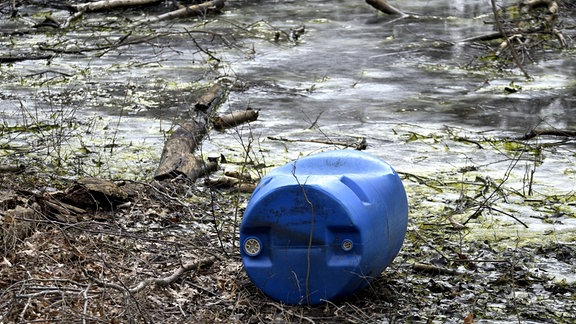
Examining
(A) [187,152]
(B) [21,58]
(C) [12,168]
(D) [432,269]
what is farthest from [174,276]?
(B) [21,58]

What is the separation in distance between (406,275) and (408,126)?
3.79 metres

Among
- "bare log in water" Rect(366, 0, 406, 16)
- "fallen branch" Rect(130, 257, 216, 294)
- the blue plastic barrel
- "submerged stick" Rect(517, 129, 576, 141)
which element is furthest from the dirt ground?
"bare log in water" Rect(366, 0, 406, 16)

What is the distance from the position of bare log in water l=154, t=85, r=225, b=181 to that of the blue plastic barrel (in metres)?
2.15

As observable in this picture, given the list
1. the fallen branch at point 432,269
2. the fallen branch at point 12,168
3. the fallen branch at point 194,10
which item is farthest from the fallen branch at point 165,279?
the fallen branch at point 194,10

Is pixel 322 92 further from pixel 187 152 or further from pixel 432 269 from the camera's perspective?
pixel 432 269

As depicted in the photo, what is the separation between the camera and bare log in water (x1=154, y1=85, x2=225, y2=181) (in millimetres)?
7289

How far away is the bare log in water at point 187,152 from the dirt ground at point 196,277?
0.85 meters

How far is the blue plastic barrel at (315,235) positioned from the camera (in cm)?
467

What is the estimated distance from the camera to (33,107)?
387 inches

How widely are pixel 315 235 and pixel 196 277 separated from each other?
87 cm

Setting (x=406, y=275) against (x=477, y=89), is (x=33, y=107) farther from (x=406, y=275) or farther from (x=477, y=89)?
(x=406, y=275)

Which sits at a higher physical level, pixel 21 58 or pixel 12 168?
pixel 12 168

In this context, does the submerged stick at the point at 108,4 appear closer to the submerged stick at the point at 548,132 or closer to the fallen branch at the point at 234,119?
Answer: the fallen branch at the point at 234,119

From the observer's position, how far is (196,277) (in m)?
5.30
